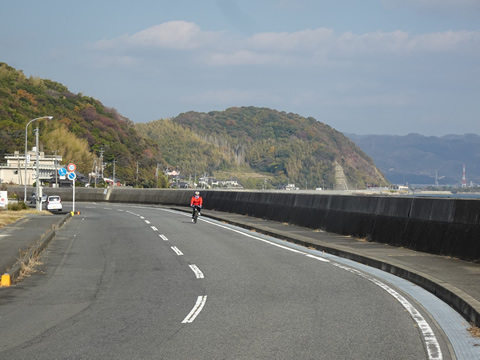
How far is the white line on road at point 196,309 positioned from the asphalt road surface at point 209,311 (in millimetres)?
16

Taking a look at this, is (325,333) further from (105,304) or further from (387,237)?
(387,237)

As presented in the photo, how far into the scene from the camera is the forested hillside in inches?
5640

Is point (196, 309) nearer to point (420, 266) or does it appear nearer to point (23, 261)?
point (420, 266)

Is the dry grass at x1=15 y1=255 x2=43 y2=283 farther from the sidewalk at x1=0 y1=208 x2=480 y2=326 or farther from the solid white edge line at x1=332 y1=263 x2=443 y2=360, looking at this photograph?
the solid white edge line at x1=332 y1=263 x2=443 y2=360

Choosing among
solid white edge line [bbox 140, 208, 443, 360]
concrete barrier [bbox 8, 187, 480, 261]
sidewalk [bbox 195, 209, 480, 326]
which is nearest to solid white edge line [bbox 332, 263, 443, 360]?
solid white edge line [bbox 140, 208, 443, 360]

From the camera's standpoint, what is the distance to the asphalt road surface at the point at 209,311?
7.41 m

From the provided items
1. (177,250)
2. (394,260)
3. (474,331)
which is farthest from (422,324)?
(177,250)

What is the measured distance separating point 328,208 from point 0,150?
125 meters

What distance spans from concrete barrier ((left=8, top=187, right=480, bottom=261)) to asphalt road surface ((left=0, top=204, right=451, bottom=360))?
7.49 ft

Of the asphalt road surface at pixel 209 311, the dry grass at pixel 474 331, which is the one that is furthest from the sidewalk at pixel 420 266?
the asphalt road surface at pixel 209 311

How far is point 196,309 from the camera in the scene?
9.76 m

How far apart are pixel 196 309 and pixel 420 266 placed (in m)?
5.50

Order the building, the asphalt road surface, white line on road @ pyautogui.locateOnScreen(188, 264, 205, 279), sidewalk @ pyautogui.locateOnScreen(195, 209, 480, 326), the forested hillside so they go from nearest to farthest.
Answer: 1. the asphalt road surface
2. sidewalk @ pyautogui.locateOnScreen(195, 209, 480, 326)
3. white line on road @ pyautogui.locateOnScreen(188, 264, 205, 279)
4. the building
5. the forested hillside

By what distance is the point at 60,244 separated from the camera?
809 inches
